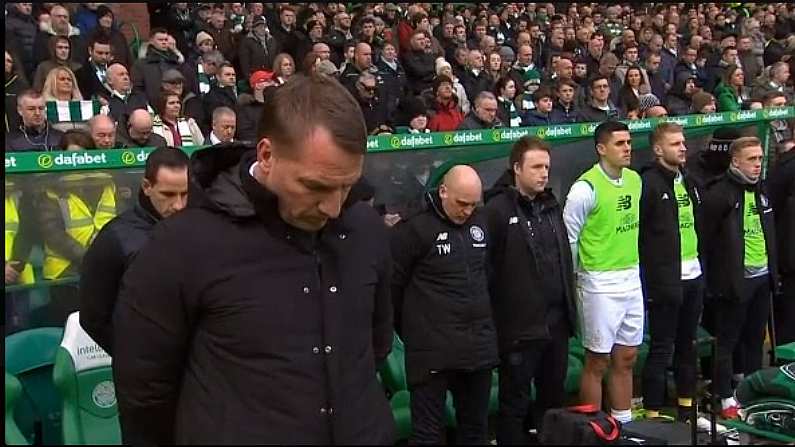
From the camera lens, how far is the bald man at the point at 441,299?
4.82 meters

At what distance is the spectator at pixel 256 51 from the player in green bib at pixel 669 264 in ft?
19.4

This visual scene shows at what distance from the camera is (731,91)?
38.9 feet

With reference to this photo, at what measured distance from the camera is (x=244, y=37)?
1101cm

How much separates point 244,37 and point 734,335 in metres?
6.83

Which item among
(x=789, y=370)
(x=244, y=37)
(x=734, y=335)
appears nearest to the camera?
(x=789, y=370)

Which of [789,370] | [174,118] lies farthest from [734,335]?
[174,118]

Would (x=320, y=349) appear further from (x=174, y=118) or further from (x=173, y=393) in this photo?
(x=174, y=118)

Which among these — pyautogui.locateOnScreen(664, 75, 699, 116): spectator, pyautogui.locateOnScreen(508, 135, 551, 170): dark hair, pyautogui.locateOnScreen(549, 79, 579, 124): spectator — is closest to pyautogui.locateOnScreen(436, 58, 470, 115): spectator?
pyautogui.locateOnScreen(549, 79, 579, 124): spectator

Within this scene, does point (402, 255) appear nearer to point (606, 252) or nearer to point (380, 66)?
point (606, 252)

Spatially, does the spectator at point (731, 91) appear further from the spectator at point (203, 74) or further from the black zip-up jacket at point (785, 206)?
the spectator at point (203, 74)

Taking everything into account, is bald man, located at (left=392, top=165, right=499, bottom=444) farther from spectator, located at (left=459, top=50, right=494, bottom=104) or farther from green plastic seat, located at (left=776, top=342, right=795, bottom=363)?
spectator, located at (left=459, top=50, right=494, bottom=104)

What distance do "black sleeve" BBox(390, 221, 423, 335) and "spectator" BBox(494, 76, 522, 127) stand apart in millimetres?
4828

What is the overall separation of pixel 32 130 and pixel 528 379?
375 cm

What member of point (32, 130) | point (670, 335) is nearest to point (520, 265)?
point (670, 335)
